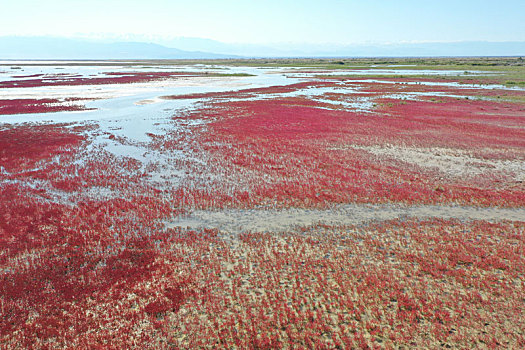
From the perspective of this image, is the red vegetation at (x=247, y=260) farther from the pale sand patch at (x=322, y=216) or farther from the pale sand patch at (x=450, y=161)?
the pale sand patch at (x=450, y=161)

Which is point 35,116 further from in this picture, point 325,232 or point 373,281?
point 373,281

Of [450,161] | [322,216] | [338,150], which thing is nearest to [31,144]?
[322,216]

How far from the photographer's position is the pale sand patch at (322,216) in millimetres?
14852

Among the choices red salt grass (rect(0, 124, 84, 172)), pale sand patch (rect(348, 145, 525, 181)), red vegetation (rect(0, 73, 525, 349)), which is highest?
red salt grass (rect(0, 124, 84, 172))

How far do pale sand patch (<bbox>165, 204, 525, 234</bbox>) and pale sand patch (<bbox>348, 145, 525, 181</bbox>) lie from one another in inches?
248

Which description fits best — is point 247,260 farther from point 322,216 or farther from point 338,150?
point 338,150

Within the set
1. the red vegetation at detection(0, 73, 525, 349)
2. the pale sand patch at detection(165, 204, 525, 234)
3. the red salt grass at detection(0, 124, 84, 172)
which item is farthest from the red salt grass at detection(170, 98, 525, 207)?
the red salt grass at detection(0, 124, 84, 172)

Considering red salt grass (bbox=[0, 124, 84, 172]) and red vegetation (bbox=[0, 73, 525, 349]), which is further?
red salt grass (bbox=[0, 124, 84, 172])

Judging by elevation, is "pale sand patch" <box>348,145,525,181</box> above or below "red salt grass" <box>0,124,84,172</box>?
below

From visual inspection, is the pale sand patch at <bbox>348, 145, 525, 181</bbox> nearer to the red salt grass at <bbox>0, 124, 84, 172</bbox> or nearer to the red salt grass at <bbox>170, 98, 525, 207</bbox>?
the red salt grass at <bbox>170, 98, 525, 207</bbox>

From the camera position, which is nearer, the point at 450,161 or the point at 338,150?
the point at 450,161

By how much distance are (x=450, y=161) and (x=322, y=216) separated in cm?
1470

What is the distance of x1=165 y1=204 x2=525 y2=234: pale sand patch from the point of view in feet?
48.7

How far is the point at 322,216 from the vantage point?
15.7 meters
